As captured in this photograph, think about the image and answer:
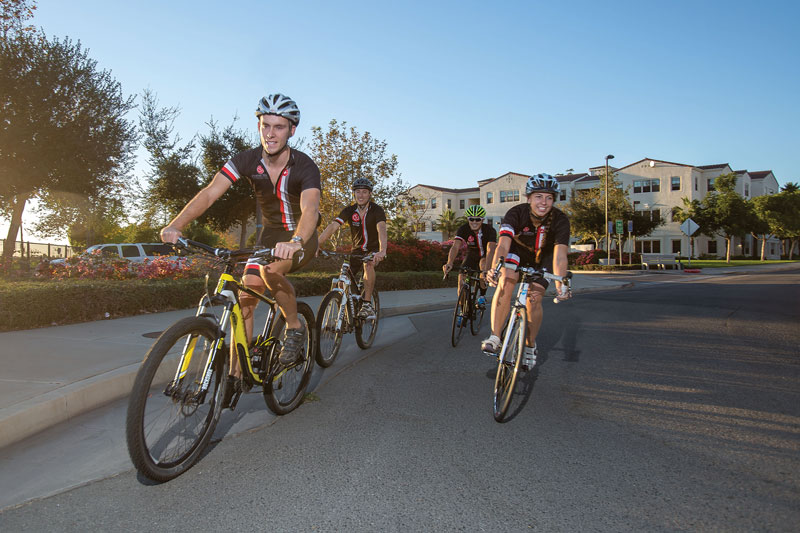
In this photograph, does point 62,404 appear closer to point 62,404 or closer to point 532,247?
point 62,404

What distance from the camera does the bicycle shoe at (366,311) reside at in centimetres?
665

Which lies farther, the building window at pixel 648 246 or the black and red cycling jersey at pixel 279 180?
the building window at pixel 648 246

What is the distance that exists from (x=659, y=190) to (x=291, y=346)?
68.4m

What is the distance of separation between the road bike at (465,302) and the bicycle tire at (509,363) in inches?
107

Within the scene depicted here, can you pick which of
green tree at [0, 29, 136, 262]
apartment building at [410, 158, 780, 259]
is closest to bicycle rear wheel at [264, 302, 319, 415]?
green tree at [0, 29, 136, 262]

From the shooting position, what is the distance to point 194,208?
11.5ft

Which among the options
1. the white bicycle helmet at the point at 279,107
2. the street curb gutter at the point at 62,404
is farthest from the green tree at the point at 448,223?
the white bicycle helmet at the point at 279,107

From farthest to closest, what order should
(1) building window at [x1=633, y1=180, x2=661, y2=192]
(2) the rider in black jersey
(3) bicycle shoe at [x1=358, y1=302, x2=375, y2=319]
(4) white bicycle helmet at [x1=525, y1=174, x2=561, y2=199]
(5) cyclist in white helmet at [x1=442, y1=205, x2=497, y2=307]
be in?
1. (1) building window at [x1=633, y1=180, x2=661, y2=192]
2. (5) cyclist in white helmet at [x1=442, y1=205, x2=497, y2=307]
3. (2) the rider in black jersey
4. (3) bicycle shoe at [x1=358, y1=302, x2=375, y2=319]
5. (4) white bicycle helmet at [x1=525, y1=174, x2=561, y2=199]

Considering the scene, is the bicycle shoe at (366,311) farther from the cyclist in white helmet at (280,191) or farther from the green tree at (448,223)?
the green tree at (448,223)

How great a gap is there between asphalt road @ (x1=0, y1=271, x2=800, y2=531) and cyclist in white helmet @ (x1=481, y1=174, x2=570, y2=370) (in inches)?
25.8

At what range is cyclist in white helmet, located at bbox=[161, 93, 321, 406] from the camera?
3.81 meters

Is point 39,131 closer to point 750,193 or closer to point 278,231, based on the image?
point 278,231

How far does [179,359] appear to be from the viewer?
2.95 meters

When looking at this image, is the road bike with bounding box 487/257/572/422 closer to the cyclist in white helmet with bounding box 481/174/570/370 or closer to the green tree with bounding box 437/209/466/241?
the cyclist in white helmet with bounding box 481/174/570/370
